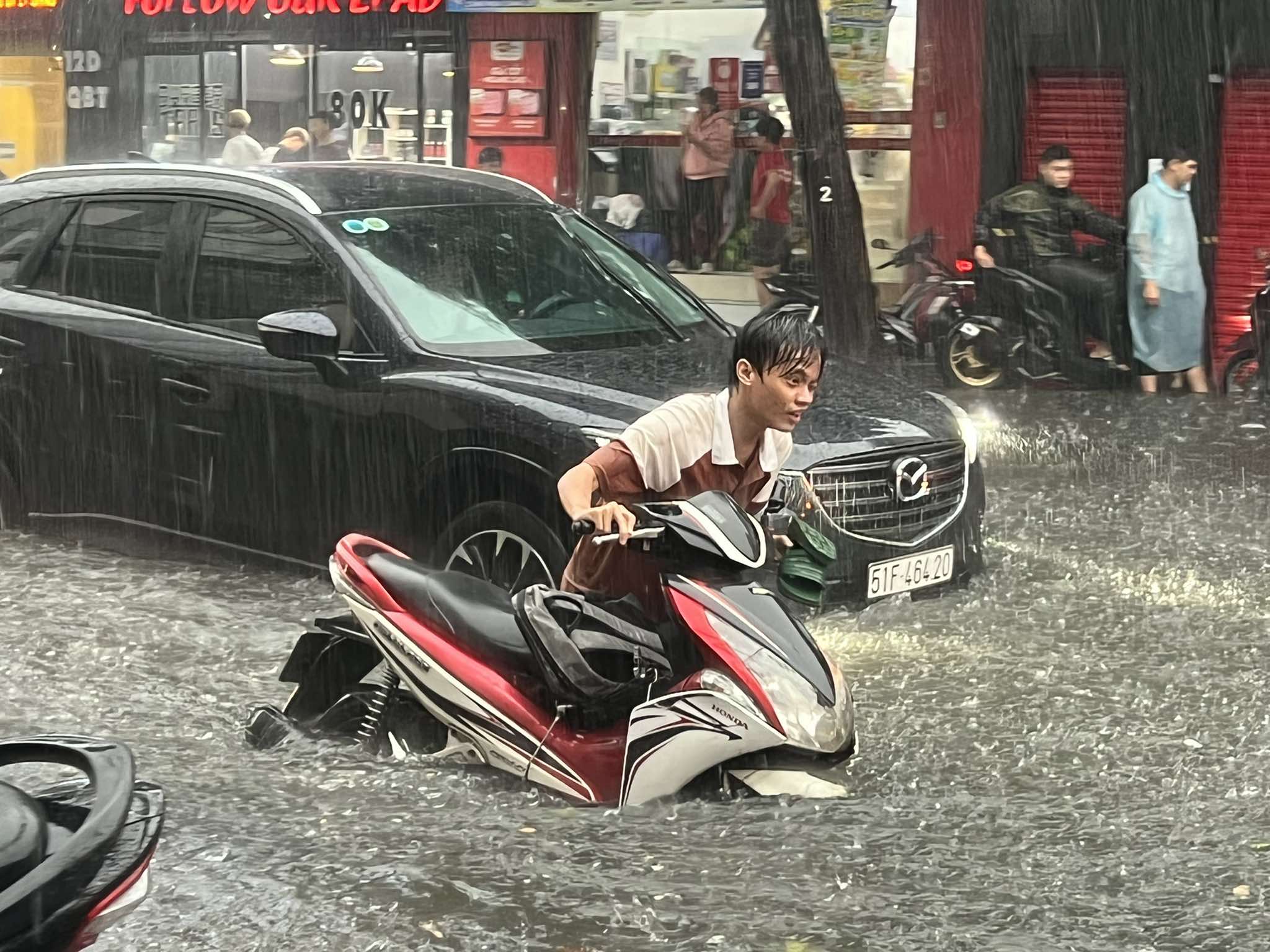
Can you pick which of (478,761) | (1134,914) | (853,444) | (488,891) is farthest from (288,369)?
(1134,914)

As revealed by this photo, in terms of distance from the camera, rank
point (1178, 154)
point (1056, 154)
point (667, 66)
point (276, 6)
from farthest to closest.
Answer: point (276, 6)
point (667, 66)
point (1178, 154)
point (1056, 154)

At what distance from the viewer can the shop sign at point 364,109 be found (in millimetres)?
20500

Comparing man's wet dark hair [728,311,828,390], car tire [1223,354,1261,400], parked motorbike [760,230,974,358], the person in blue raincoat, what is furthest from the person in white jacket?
man's wet dark hair [728,311,828,390]

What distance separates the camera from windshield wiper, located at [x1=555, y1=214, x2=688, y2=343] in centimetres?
779

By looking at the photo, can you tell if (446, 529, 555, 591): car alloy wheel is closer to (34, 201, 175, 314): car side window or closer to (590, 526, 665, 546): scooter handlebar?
(590, 526, 665, 546): scooter handlebar

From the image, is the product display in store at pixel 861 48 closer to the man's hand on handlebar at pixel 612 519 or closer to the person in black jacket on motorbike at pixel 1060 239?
the person in black jacket on motorbike at pixel 1060 239

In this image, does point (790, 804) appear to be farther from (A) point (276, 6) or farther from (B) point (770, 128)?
(A) point (276, 6)

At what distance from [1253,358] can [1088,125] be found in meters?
3.44

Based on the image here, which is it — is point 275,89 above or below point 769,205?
above

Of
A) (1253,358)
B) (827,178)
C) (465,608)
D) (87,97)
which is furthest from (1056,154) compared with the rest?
(87,97)

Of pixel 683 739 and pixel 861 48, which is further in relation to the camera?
pixel 861 48

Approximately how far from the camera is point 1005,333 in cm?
1481

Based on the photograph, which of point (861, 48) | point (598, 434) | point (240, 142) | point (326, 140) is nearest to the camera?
point (598, 434)

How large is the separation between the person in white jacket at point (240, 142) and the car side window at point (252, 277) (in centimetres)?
1125
